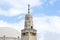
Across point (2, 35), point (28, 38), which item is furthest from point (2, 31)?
point (28, 38)

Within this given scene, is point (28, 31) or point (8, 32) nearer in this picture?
point (28, 31)

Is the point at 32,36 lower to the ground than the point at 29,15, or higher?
lower

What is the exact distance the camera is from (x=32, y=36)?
152 feet

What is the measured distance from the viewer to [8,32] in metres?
46.8

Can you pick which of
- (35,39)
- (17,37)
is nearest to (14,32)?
(17,37)

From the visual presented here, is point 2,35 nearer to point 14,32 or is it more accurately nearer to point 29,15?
point 14,32

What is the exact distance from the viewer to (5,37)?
45750 millimetres

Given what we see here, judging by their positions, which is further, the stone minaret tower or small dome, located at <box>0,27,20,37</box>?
small dome, located at <box>0,27,20,37</box>

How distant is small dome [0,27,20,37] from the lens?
4625 centimetres

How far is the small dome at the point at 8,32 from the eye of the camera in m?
46.2

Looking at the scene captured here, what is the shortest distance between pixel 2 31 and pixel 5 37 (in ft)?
5.79

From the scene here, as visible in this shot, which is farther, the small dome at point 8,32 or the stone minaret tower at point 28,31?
the small dome at point 8,32

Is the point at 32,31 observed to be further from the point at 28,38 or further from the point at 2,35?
the point at 2,35

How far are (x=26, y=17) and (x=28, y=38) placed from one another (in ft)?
13.9
